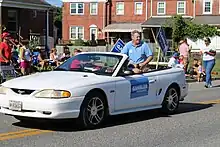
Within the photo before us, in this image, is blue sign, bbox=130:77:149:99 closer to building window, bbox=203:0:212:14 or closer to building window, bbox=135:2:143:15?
building window, bbox=203:0:212:14

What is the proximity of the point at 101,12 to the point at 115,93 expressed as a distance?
53.1 metres

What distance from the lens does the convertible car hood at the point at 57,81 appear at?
9.14 metres

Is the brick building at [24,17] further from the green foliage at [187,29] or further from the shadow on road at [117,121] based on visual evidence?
the shadow on road at [117,121]

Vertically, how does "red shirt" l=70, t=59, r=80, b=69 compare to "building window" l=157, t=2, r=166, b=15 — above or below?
below

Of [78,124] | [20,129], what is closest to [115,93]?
[78,124]

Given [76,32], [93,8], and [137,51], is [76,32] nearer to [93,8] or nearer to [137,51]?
[93,8]

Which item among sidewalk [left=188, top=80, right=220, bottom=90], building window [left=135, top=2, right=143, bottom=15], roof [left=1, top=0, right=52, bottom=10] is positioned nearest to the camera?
sidewalk [left=188, top=80, right=220, bottom=90]

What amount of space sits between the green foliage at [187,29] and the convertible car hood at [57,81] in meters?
43.3

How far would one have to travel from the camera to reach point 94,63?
10477mm

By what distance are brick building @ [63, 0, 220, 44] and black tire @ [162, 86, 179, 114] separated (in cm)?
4384

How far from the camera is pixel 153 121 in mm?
10852

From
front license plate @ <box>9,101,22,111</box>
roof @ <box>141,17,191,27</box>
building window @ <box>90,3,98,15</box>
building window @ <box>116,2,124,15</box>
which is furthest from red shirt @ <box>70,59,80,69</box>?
building window @ <box>90,3,98,15</box>

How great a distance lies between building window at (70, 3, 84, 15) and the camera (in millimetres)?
63938

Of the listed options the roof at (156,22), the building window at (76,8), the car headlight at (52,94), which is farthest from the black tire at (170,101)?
the building window at (76,8)
